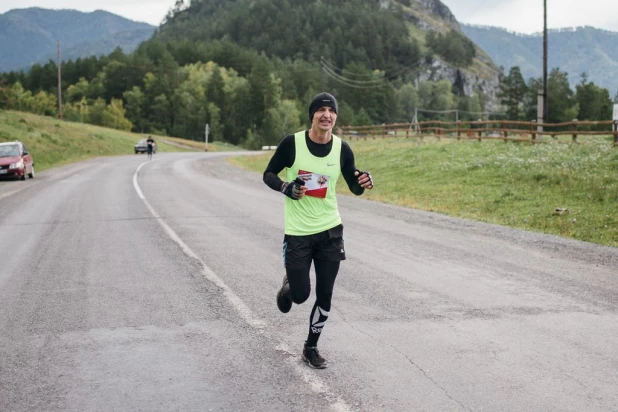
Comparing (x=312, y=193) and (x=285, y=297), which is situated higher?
(x=312, y=193)

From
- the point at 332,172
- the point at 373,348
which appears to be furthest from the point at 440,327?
the point at 332,172

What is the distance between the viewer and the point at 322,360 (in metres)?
5.12

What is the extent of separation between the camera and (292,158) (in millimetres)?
5199

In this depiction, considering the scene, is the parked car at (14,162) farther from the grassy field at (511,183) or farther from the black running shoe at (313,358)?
the black running shoe at (313,358)

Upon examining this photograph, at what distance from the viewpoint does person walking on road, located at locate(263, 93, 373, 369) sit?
512 cm

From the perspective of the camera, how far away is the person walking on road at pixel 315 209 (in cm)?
512

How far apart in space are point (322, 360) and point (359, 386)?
1.68 feet

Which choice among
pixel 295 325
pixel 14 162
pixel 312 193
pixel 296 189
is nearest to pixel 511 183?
pixel 295 325

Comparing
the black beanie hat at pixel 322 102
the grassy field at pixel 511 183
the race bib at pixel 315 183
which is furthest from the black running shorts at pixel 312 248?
the grassy field at pixel 511 183

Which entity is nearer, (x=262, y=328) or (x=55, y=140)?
(x=262, y=328)

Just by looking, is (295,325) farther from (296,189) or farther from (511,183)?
(511,183)

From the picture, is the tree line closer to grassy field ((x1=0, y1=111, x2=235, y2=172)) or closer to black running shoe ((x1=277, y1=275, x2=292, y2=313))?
grassy field ((x1=0, y1=111, x2=235, y2=172))

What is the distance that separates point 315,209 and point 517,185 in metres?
16.6

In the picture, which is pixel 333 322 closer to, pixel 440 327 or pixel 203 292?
pixel 440 327
